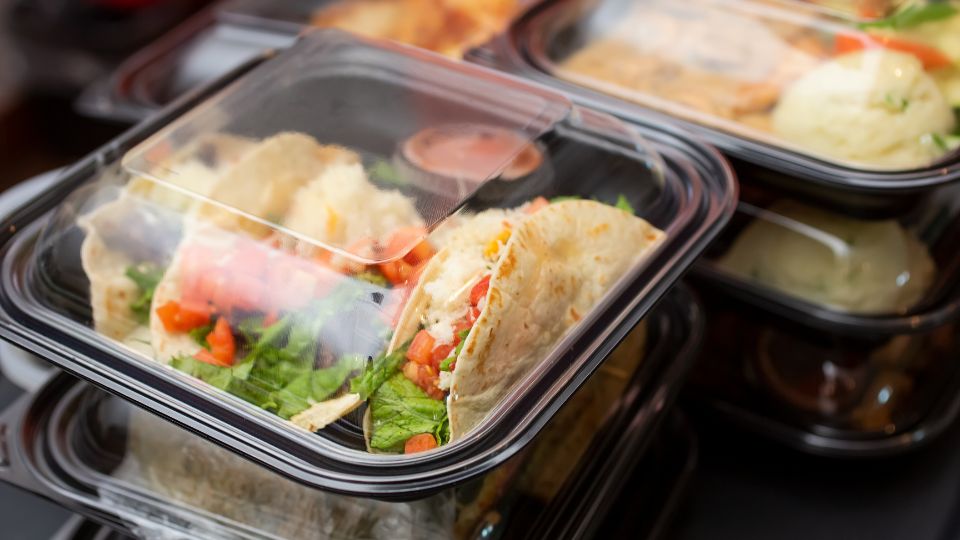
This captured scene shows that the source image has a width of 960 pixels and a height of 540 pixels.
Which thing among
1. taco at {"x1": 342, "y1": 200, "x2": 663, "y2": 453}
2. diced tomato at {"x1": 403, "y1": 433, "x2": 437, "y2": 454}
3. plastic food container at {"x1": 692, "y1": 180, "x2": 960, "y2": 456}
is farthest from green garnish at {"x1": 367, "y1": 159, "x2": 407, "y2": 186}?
plastic food container at {"x1": 692, "y1": 180, "x2": 960, "y2": 456}

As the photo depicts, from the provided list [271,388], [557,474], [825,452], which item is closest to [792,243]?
[825,452]

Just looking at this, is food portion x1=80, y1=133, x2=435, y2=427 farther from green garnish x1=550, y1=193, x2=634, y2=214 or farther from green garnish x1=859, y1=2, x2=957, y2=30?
green garnish x1=859, y1=2, x2=957, y2=30

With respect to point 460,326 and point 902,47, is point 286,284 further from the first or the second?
point 902,47

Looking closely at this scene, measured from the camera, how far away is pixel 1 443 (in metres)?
1.09

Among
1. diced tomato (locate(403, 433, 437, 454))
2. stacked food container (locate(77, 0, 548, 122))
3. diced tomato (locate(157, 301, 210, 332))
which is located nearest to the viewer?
diced tomato (locate(403, 433, 437, 454))

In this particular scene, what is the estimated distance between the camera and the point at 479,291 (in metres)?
0.94

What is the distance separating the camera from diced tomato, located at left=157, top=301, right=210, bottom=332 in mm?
994

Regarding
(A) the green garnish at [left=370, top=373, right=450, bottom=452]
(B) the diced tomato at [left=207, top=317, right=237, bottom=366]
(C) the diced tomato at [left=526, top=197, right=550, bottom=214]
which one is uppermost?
(C) the diced tomato at [left=526, top=197, right=550, bottom=214]

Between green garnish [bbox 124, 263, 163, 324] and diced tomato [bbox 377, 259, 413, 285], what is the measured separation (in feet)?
0.96

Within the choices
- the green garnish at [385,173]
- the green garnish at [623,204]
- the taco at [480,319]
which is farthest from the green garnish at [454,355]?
the green garnish at [623,204]

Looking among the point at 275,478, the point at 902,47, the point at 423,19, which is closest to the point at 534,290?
the point at 275,478

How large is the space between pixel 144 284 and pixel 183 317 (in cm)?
9

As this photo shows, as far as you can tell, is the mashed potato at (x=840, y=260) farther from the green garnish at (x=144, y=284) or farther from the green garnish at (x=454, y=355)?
the green garnish at (x=144, y=284)

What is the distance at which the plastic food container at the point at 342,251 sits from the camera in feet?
2.94
